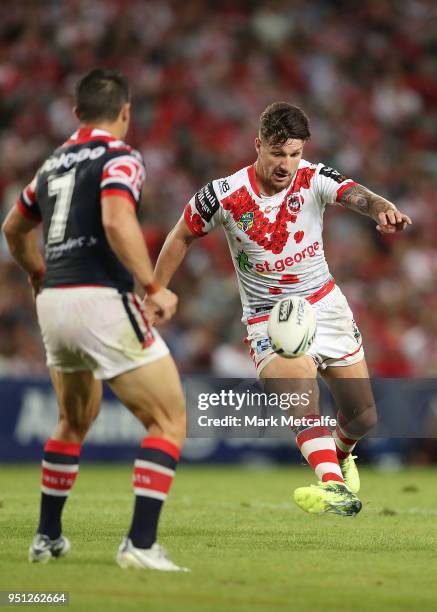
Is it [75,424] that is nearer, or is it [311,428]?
[75,424]

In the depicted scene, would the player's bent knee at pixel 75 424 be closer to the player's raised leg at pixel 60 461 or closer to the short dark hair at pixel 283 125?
the player's raised leg at pixel 60 461

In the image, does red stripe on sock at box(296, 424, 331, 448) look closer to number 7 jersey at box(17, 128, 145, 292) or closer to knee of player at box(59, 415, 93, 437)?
knee of player at box(59, 415, 93, 437)

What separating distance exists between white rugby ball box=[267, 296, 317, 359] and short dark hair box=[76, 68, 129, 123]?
Answer: 2.16m

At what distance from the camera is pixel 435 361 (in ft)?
50.1

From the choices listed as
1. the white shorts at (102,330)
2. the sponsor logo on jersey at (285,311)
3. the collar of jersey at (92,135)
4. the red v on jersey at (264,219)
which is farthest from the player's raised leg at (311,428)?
the collar of jersey at (92,135)

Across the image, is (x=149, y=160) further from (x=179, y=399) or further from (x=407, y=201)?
(x=179, y=399)

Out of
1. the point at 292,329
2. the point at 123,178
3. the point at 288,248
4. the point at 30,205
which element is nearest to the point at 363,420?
the point at 292,329

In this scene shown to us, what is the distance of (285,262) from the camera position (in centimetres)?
791

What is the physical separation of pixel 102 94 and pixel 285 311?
2279 mm

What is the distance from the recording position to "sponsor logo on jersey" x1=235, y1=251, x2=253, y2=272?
8008mm

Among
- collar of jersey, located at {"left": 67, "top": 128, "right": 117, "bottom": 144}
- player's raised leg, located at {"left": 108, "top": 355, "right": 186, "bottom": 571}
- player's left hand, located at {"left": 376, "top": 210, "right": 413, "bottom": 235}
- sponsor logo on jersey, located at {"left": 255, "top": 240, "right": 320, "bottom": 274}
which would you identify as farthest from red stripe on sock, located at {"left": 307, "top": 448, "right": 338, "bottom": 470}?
collar of jersey, located at {"left": 67, "top": 128, "right": 117, "bottom": 144}

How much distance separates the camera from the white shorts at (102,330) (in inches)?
220

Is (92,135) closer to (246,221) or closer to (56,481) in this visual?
(56,481)

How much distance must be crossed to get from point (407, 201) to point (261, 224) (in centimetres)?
1016
